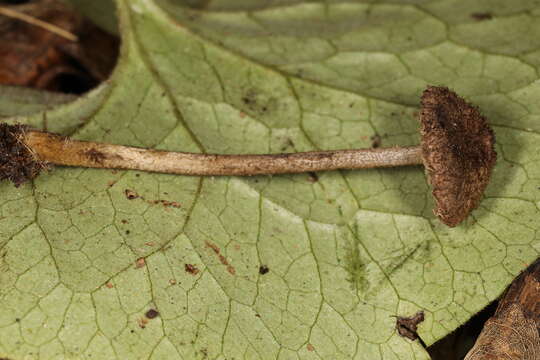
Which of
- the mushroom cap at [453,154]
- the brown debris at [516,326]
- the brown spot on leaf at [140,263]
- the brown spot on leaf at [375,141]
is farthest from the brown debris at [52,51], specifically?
the brown debris at [516,326]

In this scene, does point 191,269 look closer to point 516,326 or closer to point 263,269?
point 263,269

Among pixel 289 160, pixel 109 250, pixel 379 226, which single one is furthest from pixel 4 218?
pixel 379 226

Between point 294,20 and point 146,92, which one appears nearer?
point 146,92

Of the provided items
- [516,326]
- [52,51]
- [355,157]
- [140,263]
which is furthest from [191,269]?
[52,51]

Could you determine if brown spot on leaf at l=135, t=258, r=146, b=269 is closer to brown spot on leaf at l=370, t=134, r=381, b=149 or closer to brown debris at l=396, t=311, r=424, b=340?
brown debris at l=396, t=311, r=424, b=340

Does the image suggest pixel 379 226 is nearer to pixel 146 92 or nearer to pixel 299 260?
pixel 299 260

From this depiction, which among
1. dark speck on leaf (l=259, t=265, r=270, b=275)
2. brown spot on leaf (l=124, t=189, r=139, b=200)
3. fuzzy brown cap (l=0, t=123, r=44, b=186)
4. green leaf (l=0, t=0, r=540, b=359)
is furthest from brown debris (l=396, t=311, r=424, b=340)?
fuzzy brown cap (l=0, t=123, r=44, b=186)
